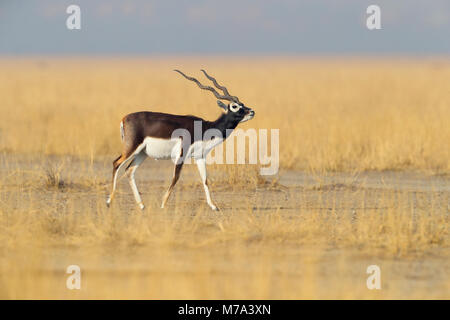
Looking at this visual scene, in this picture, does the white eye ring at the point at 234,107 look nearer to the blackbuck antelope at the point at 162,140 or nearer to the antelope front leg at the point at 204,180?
the blackbuck antelope at the point at 162,140

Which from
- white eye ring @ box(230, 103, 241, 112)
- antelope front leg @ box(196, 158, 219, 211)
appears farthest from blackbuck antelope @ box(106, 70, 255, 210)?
white eye ring @ box(230, 103, 241, 112)

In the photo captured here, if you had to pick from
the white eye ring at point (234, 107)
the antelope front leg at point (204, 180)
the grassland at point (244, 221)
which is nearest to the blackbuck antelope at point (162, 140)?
the antelope front leg at point (204, 180)

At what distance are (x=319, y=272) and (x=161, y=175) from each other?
286 inches

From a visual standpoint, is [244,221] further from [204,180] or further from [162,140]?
[162,140]

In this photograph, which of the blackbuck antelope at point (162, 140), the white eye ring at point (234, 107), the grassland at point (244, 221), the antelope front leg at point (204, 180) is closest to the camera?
the grassland at point (244, 221)

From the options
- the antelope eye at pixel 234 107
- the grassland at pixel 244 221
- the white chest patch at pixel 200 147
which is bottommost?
the grassland at pixel 244 221

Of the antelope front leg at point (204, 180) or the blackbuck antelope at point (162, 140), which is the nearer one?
the blackbuck antelope at point (162, 140)

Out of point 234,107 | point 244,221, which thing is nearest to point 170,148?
point 234,107

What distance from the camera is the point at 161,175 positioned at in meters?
14.9

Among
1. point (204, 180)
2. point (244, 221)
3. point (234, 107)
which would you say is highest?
point (234, 107)

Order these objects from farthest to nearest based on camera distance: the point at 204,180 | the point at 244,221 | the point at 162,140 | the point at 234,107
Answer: the point at 234,107
the point at 204,180
the point at 162,140
the point at 244,221

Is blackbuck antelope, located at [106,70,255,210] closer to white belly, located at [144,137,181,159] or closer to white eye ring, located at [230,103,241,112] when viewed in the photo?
white belly, located at [144,137,181,159]

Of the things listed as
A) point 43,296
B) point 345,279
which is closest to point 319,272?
point 345,279
